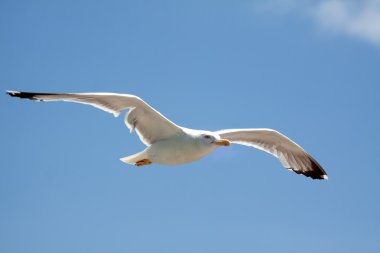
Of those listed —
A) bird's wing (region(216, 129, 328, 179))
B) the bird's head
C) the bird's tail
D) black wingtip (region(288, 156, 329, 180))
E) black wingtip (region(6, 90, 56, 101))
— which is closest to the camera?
the bird's head

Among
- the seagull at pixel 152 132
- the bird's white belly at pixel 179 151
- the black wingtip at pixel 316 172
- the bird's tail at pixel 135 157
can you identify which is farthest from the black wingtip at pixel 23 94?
the black wingtip at pixel 316 172

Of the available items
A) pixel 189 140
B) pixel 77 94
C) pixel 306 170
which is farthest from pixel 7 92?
pixel 306 170

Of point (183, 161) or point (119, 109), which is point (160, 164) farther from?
point (119, 109)

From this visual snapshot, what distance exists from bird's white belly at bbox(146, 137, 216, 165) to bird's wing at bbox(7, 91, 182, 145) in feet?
0.49

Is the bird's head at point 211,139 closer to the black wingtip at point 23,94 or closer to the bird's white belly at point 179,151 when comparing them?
the bird's white belly at point 179,151

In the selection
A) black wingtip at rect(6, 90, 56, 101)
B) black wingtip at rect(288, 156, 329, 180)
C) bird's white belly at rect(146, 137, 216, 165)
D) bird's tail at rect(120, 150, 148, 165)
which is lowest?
bird's white belly at rect(146, 137, 216, 165)

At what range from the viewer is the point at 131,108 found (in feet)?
23.2

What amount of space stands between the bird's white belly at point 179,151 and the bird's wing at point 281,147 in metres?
1.26

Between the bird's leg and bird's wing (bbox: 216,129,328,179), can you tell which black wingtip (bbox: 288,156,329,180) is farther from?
the bird's leg

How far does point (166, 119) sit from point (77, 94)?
1058 mm

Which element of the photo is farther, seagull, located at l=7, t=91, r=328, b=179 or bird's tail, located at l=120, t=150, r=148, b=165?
bird's tail, located at l=120, t=150, r=148, b=165

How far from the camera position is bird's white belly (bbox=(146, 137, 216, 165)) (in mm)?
6906

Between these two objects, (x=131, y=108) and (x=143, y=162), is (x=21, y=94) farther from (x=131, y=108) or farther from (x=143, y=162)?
(x=143, y=162)

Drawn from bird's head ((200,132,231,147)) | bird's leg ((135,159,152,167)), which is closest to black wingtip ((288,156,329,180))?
bird's head ((200,132,231,147))
